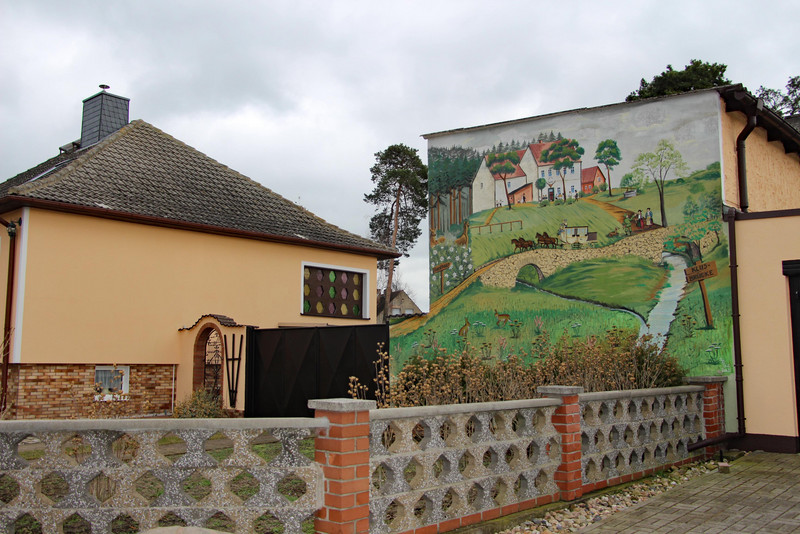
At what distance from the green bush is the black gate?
0.66 m

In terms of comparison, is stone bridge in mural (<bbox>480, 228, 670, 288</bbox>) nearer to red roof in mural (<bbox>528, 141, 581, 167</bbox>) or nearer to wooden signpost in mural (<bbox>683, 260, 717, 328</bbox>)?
wooden signpost in mural (<bbox>683, 260, 717, 328</bbox>)

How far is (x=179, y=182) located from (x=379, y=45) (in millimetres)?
9035

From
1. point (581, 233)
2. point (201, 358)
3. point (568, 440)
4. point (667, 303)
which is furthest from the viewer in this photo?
point (201, 358)

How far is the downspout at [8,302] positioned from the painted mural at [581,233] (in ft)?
24.2

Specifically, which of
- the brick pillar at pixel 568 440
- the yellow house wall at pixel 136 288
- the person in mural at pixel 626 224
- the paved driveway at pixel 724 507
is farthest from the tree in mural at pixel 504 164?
the yellow house wall at pixel 136 288

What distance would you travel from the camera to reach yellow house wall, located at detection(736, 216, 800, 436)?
891cm

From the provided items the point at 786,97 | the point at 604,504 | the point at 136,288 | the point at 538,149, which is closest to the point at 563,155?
the point at 538,149

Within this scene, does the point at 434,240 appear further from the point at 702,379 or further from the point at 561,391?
the point at 561,391

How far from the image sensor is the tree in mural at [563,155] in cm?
1167

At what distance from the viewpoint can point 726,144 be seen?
1042 cm

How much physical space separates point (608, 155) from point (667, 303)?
271 centimetres

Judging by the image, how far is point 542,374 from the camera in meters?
8.65

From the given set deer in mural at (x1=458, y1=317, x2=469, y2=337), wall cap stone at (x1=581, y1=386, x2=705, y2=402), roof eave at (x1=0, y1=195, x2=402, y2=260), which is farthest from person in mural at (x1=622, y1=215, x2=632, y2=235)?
roof eave at (x1=0, y1=195, x2=402, y2=260)

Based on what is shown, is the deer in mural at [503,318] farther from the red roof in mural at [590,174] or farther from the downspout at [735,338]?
the downspout at [735,338]
